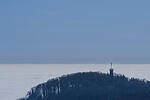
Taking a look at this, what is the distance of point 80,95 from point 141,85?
36.7 feet

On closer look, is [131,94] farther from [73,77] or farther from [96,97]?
[73,77]

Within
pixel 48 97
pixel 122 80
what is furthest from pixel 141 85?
pixel 48 97

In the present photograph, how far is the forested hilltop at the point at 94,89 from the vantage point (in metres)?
64.8

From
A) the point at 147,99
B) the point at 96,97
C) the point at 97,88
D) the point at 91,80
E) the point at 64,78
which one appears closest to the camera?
the point at 147,99

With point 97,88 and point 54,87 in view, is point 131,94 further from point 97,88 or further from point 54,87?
point 54,87

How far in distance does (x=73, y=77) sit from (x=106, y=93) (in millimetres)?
14446

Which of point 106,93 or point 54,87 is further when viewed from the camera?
point 54,87

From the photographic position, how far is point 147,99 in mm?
60062

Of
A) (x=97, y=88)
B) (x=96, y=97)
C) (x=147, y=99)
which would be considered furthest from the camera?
(x=97, y=88)

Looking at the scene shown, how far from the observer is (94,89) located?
226ft

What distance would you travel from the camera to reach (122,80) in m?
76.8

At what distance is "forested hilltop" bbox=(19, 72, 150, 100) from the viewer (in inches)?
2552

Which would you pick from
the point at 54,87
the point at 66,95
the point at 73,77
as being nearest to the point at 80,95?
the point at 66,95

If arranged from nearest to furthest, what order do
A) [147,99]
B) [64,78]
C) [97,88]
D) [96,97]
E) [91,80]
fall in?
[147,99] → [96,97] → [97,88] → [91,80] → [64,78]
